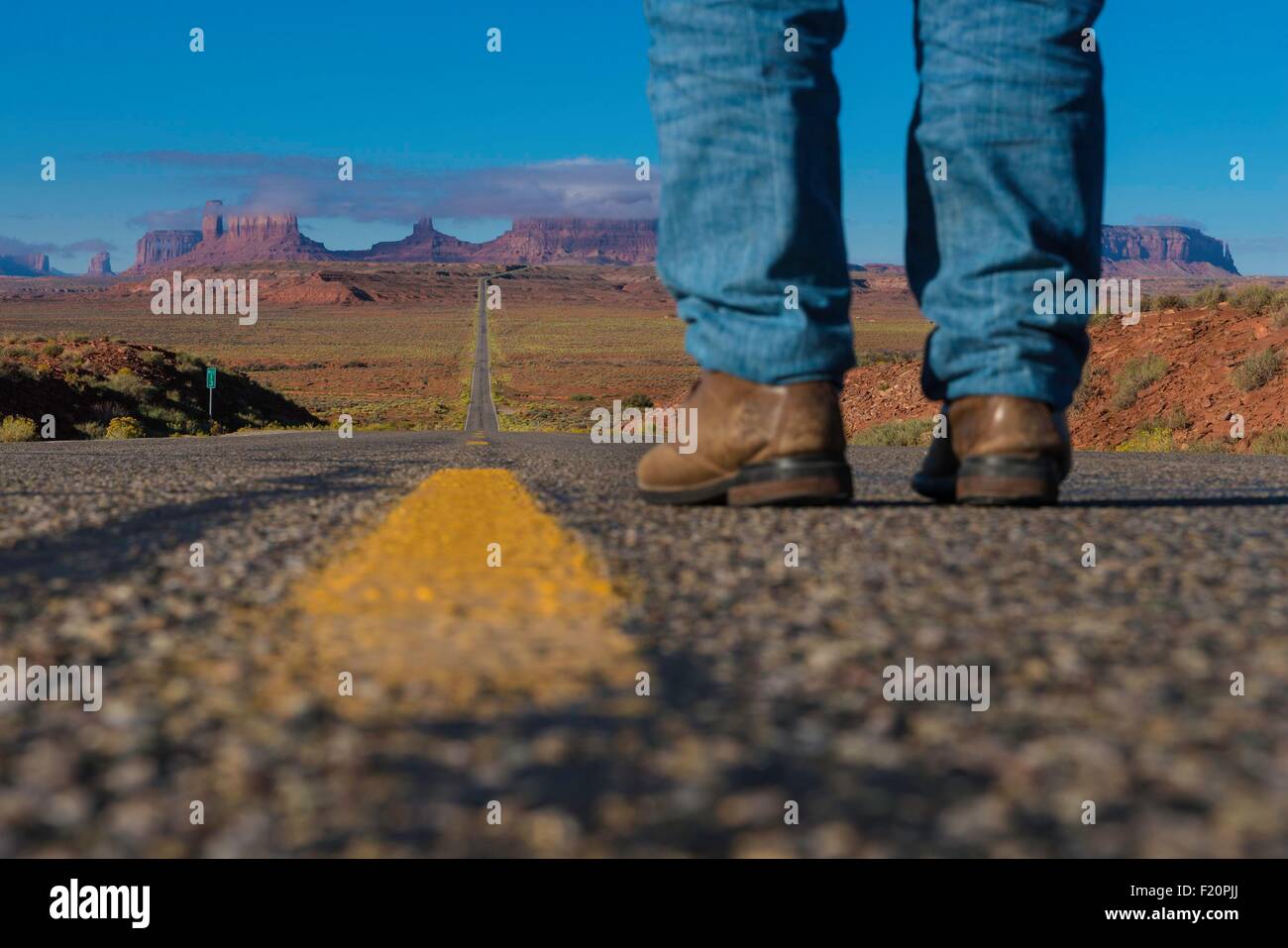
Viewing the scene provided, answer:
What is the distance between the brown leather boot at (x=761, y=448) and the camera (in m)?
2.60

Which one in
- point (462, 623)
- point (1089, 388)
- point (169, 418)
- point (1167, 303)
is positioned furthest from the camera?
point (169, 418)

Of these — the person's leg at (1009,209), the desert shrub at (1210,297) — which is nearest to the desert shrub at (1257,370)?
the desert shrub at (1210,297)

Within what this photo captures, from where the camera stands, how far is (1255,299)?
1875 centimetres

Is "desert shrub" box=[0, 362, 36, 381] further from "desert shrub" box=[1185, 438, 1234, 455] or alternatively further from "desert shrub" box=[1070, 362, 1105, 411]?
"desert shrub" box=[1185, 438, 1234, 455]

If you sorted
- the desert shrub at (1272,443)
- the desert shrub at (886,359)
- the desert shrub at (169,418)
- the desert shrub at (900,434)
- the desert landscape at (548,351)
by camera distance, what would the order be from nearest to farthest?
the desert shrub at (1272,443)
the desert landscape at (548,351)
the desert shrub at (900,434)
the desert shrub at (169,418)
the desert shrub at (886,359)

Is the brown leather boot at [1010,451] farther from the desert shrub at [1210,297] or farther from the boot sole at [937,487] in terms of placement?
the desert shrub at [1210,297]

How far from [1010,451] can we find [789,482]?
523 millimetres

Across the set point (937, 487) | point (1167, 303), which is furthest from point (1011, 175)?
point (1167, 303)

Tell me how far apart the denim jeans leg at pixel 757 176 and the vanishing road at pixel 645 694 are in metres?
0.53

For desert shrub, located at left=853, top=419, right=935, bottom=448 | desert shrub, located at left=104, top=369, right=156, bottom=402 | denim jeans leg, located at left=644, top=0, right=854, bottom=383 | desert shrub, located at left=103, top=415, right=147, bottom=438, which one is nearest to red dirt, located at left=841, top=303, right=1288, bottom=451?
Result: desert shrub, located at left=853, top=419, right=935, bottom=448

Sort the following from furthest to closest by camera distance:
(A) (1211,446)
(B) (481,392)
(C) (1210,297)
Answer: (B) (481,392) → (C) (1210,297) → (A) (1211,446)

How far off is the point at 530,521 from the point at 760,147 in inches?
38.6

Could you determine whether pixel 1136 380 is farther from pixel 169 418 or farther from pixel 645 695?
pixel 169 418
